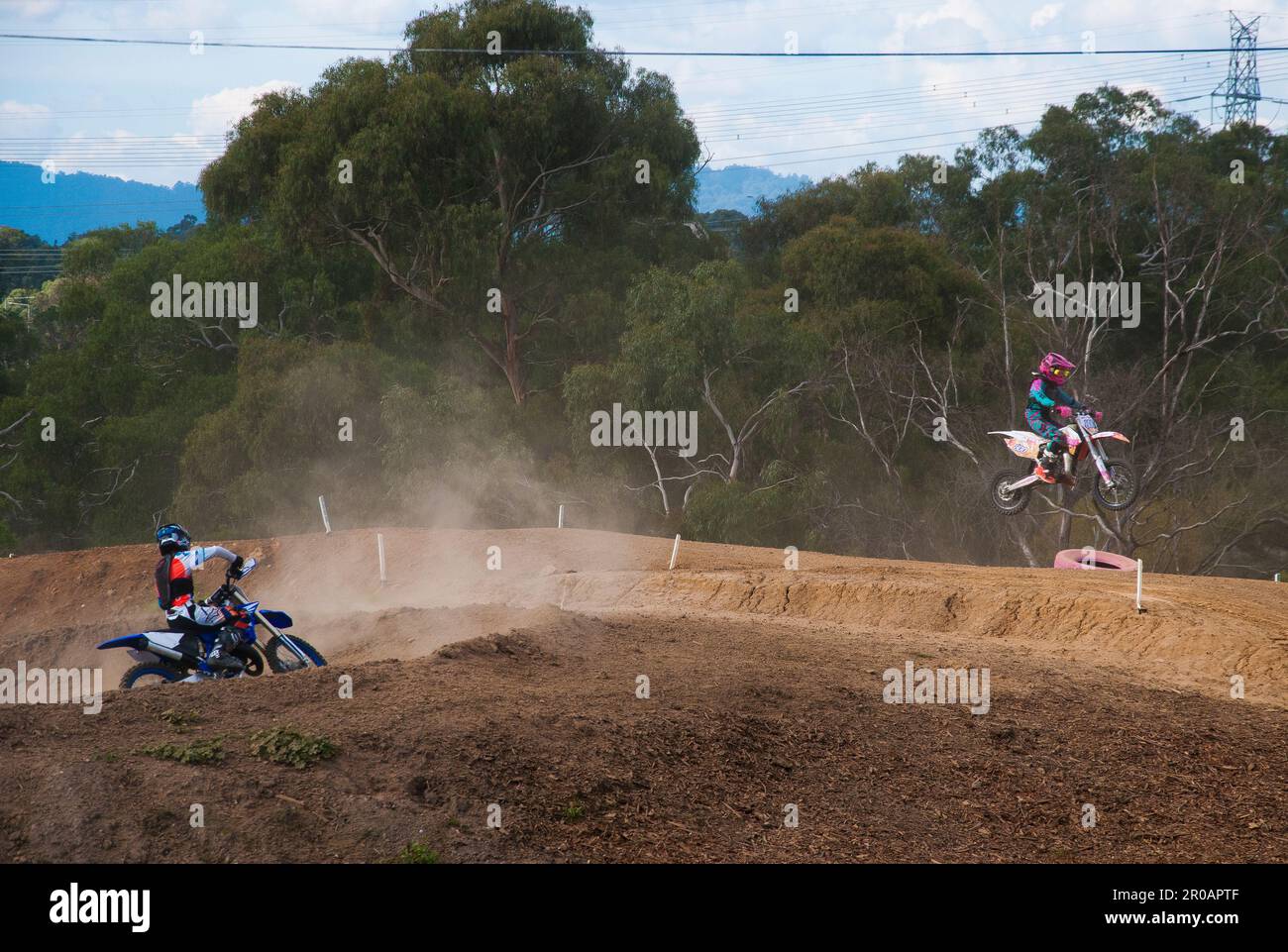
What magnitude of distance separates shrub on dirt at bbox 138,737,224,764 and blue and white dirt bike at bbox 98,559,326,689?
3679mm

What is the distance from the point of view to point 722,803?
895cm

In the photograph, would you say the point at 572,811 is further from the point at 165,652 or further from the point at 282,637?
the point at 165,652

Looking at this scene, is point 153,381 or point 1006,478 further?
point 153,381

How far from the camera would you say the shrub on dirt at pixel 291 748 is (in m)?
8.39

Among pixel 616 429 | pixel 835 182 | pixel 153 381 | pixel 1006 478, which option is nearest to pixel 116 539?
pixel 153 381

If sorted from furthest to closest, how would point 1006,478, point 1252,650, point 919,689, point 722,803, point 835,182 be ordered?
point 835,182, point 1006,478, point 1252,650, point 919,689, point 722,803

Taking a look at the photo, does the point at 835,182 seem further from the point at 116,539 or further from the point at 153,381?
the point at 116,539

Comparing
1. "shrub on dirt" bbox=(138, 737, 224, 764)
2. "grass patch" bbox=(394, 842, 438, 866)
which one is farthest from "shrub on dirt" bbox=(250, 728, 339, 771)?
"grass patch" bbox=(394, 842, 438, 866)

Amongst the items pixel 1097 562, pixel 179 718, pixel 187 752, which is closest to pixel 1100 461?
pixel 1097 562

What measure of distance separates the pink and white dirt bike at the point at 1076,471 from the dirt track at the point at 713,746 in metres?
1.53

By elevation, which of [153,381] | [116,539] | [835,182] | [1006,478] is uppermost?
[835,182]

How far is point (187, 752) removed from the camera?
8359 mm

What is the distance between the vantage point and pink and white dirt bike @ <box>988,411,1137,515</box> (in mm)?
18062

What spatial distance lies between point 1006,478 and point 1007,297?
29.3 m
